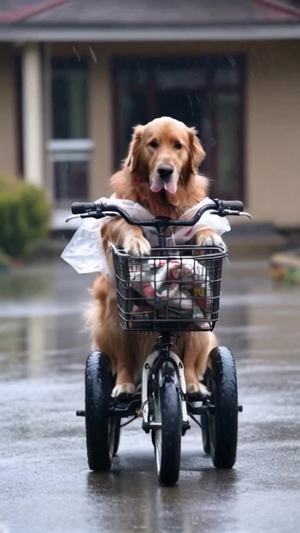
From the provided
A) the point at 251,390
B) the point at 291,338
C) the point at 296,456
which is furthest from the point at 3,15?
the point at 296,456

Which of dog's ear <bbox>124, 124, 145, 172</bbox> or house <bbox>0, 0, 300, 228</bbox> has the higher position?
dog's ear <bbox>124, 124, 145, 172</bbox>

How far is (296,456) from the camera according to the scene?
795 cm

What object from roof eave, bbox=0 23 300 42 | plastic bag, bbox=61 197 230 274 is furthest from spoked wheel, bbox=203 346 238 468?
roof eave, bbox=0 23 300 42

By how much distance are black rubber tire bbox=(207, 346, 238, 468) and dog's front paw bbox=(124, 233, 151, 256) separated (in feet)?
2.82

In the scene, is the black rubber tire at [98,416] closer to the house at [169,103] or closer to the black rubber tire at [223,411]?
the black rubber tire at [223,411]

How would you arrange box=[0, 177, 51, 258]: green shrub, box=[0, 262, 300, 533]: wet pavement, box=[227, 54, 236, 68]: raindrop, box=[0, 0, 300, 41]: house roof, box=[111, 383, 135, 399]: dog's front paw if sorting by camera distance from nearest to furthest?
box=[0, 262, 300, 533]: wet pavement → box=[111, 383, 135, 399]: dog's front paw → box=[0, 177, 51, 258]: green shrub → box=[0, 0, 300, 41]: house roof → box=[227, 54, 236, 68]: raindrop

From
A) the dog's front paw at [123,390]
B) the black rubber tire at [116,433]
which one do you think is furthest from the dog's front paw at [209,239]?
the black rubber tire at [116,433]

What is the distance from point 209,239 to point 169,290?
0.38m

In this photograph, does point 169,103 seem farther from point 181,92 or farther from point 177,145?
point 177,145

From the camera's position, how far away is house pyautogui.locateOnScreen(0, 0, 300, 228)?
26328 millimetres

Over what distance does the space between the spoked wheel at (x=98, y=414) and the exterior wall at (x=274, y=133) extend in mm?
19207

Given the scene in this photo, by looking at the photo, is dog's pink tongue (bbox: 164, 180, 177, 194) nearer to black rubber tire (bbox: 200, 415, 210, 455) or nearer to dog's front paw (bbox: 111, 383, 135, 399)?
dog's front paw (bbox: 111, 383, 135, 399)

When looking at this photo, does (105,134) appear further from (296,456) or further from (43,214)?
(296,456)

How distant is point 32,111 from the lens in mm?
25391
